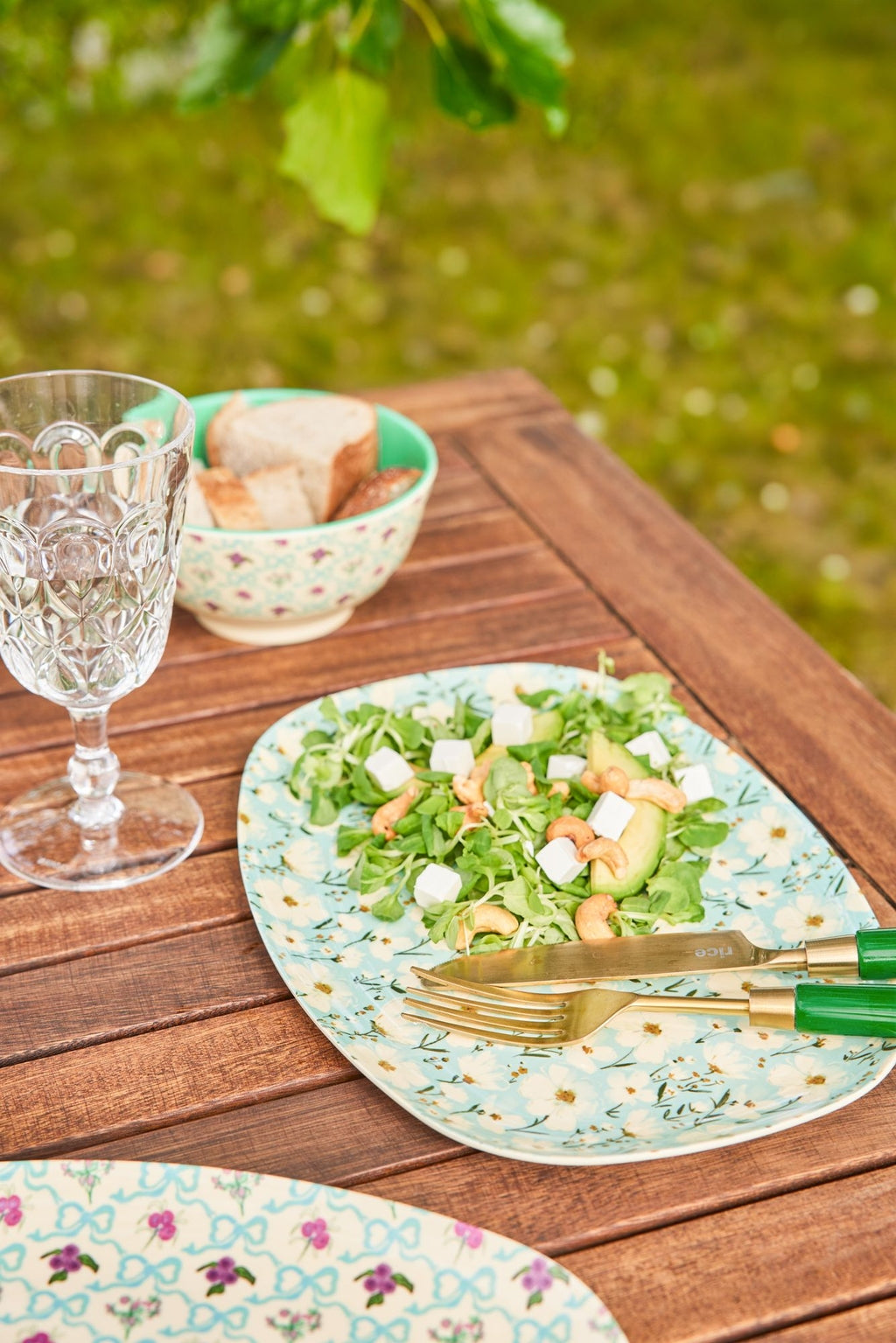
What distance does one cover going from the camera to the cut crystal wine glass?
0.86m

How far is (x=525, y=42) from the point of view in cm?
115

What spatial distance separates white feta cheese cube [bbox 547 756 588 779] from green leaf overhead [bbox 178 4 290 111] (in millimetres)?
719

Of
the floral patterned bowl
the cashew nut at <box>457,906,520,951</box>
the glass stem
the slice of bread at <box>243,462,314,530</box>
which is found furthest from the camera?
the slice of bread at <box>243,462,314,530</box>

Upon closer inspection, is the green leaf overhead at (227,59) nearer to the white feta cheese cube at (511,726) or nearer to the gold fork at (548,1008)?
the white feta cheese cube at (511,726)

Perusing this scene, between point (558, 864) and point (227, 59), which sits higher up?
point (227, 59)

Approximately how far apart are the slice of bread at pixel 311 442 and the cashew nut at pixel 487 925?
531 millimetres

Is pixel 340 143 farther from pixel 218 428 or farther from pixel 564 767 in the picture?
pixel 564 767

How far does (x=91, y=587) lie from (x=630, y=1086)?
455 millimetres

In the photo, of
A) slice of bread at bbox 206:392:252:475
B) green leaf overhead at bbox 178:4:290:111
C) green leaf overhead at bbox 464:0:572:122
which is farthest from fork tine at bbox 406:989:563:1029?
green leaf overhead at bbox 178:4:290:111

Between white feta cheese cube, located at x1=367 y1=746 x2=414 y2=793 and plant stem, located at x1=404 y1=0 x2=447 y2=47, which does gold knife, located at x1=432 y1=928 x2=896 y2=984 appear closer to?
white feta cheese cube, located at x1=367 y1=746 x2=414 y2=793

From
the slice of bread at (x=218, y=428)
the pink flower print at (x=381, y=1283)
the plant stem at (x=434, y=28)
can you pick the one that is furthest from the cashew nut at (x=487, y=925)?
the plant stem at (x=434, y=28)

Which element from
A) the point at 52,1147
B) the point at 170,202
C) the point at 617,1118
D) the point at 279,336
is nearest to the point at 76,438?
the point at 52,1147

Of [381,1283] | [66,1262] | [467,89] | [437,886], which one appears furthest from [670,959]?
[467,89]

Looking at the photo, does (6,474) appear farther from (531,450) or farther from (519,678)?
(531,450)
